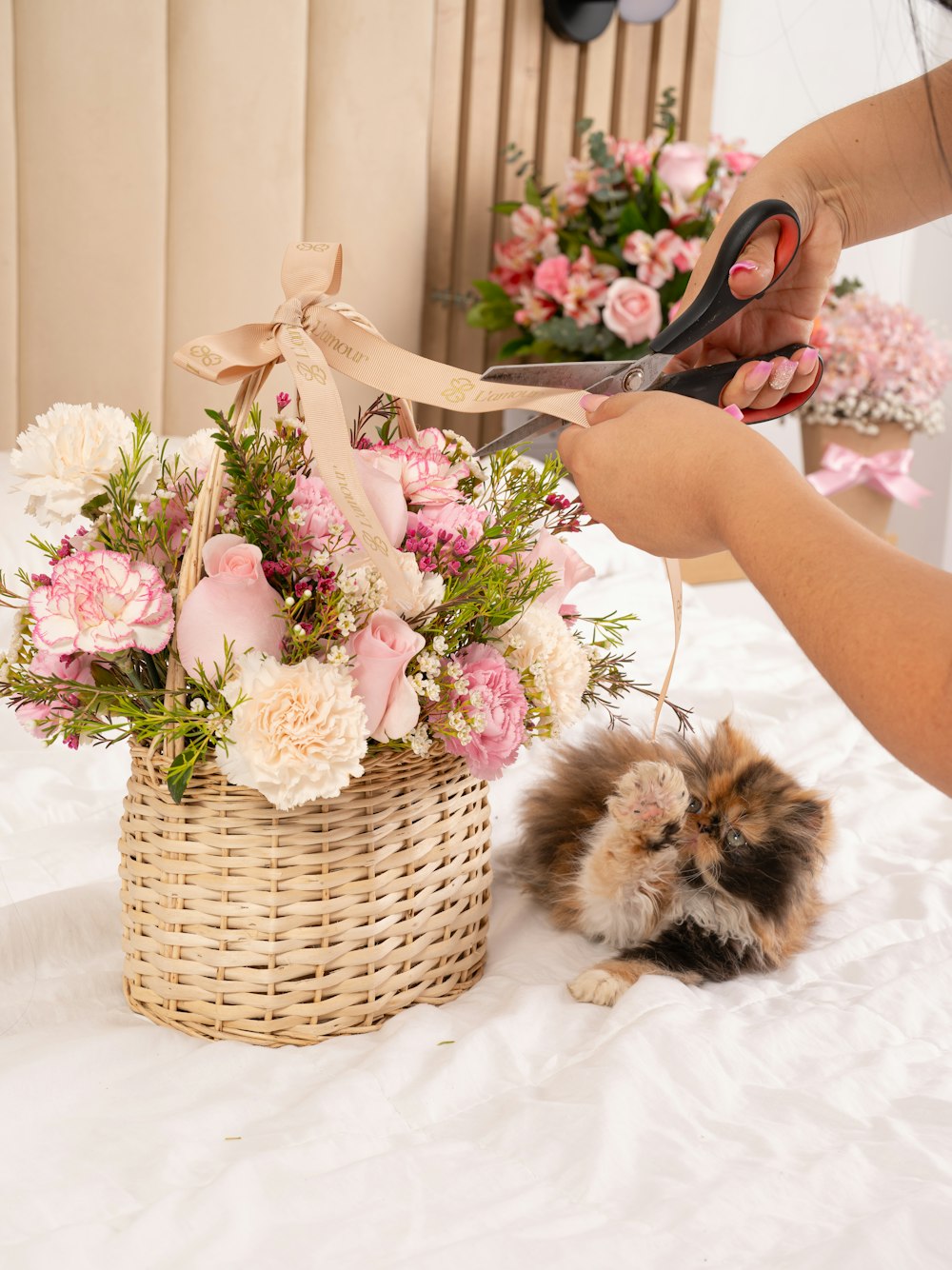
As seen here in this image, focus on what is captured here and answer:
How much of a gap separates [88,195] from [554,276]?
0.84m

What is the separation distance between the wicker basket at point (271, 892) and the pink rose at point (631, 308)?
4.40 feet

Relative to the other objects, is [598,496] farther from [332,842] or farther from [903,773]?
[903,773]

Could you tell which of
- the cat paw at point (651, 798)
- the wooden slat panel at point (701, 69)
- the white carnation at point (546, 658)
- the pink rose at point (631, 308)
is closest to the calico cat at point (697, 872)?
the cat paw at point (651, 798)

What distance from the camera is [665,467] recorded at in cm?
60

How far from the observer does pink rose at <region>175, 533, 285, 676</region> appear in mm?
670

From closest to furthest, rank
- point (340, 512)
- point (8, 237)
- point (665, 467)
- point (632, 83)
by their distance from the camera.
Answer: point (665, 467) → point (340, 512) → point (8, 237) → point (632, 83)

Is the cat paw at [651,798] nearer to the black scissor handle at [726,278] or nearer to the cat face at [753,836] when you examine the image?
the cat face at [753,836]

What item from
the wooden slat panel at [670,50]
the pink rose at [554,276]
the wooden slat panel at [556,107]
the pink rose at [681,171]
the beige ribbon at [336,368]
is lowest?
the beige ribbon at [336,368]

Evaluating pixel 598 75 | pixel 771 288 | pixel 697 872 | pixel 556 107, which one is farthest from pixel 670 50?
pixel 697 872

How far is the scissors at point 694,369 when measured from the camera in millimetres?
736

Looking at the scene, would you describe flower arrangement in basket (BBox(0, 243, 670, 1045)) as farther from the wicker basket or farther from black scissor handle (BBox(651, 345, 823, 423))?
black scissor handle (BBox(651, 345, 823, 423))

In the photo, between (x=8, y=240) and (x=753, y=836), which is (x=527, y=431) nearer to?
(x=753, y=836)

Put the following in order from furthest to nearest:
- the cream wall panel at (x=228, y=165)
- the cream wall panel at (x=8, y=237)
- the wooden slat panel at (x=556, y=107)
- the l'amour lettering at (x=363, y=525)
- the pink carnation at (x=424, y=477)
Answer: the wooden slat panel at (x=556, y=107) < the cream wall panel at (x=228, y=165) < the cream wall panel at (x=8, y=237) < the pink carnation at (x=424, y=477) < the l'amour lettering at (x=363, y=525)

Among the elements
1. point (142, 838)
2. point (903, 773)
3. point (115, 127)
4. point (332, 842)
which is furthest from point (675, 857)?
point (115, 127)
